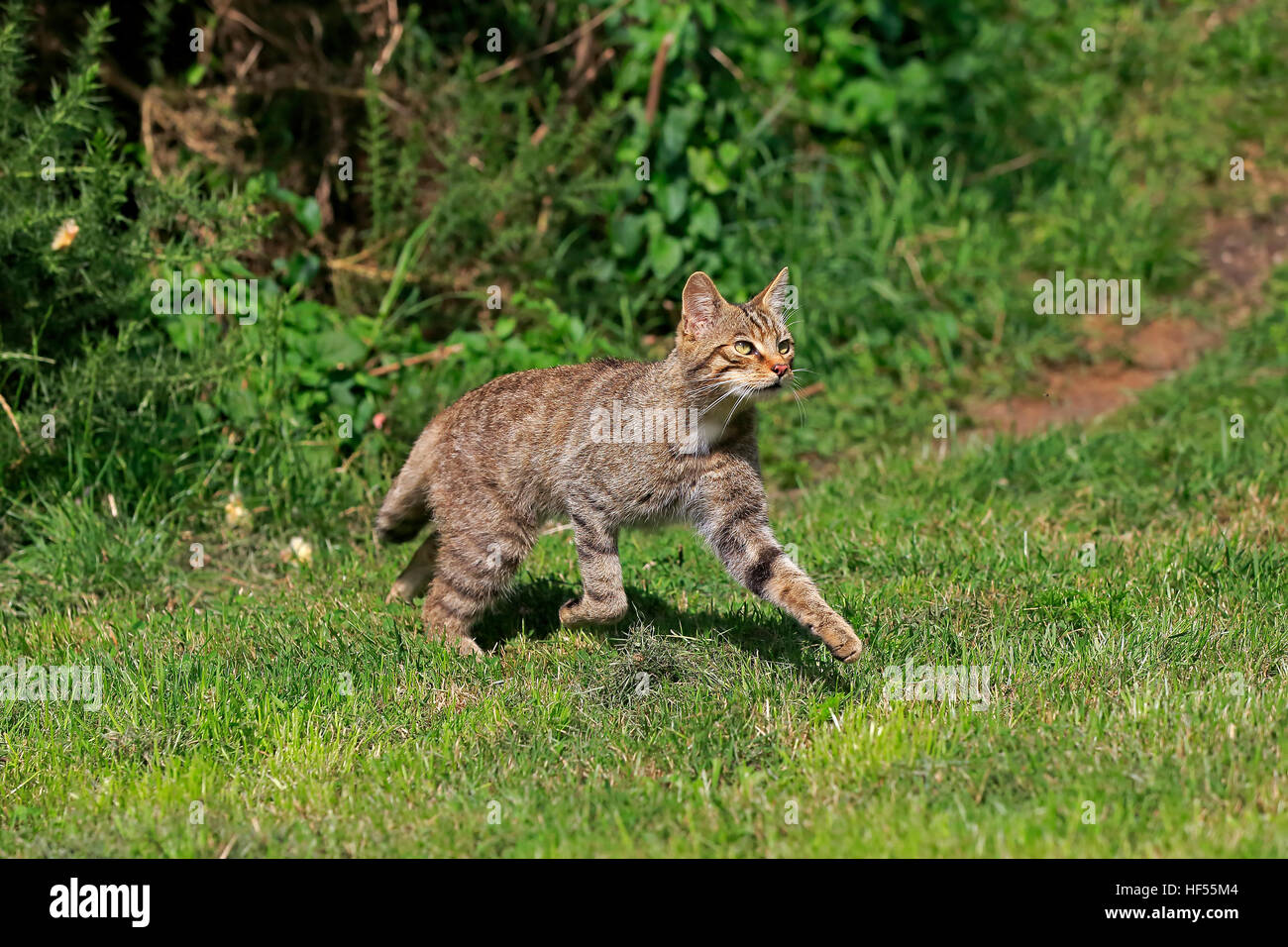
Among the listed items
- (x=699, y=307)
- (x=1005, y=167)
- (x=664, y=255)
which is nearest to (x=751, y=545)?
(x=699, y=307)

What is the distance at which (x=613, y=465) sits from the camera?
5.39 metres

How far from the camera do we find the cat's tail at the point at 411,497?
5.93 m

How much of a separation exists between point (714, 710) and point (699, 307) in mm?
1609

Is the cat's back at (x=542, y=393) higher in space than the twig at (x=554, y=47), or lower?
lower

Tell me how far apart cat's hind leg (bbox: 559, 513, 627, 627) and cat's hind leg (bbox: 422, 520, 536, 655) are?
1.02 feet

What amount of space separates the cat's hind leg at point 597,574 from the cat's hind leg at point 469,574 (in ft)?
1.02

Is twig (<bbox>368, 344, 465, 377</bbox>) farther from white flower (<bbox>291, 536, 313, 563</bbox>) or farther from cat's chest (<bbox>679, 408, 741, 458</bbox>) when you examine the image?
cat's chest (<bbox>679, 408, 741, 458</bbox>)

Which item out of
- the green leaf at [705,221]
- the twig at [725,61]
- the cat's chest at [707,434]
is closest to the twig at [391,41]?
the twig at [725,61]

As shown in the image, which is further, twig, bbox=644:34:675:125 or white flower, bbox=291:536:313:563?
twig, bbox=644:34:675:125

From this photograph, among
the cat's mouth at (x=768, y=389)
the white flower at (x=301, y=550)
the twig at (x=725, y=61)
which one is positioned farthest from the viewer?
the twig at (x=725, y=61)

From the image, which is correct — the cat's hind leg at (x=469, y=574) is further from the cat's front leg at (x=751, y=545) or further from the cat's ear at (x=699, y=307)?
the cat's ear at (x=699, y=307)

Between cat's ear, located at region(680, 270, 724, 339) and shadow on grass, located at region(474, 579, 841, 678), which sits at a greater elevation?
cat's ear, located at region(680, 270, 724, 339)

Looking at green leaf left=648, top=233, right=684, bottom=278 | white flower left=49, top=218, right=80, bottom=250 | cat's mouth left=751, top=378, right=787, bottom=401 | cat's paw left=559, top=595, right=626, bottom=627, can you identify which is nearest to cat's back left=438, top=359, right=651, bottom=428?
cat's mouth left=751, top=378, right=787, bottom=401

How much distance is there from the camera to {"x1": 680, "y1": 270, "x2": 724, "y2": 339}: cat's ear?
5.46 m
